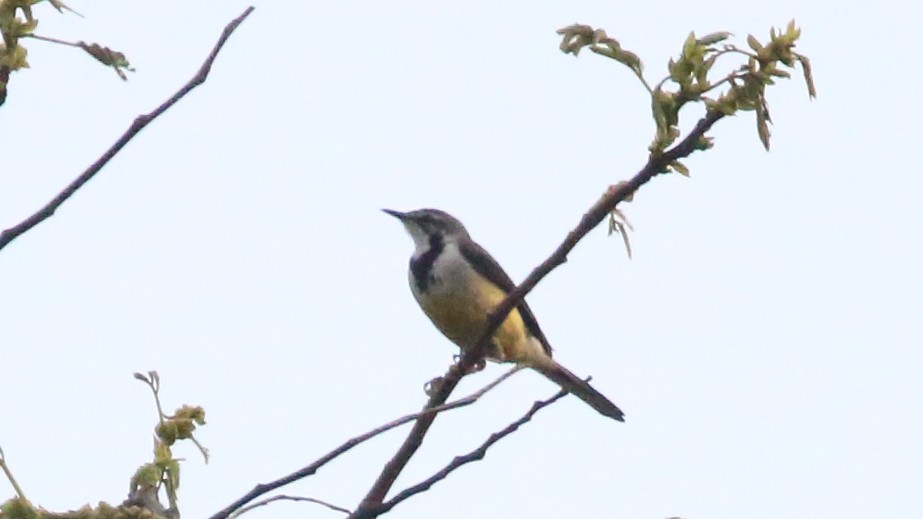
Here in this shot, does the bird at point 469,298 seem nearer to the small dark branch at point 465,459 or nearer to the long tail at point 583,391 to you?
the long tail at point 583,391

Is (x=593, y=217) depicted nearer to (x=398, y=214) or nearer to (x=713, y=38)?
(x=713, y=38)

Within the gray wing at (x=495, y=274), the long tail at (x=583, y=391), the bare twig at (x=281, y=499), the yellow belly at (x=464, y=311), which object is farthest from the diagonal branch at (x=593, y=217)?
the long tail at (x=583, y=391)

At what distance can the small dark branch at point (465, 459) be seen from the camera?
2.00m

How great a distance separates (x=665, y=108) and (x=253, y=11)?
0.92m

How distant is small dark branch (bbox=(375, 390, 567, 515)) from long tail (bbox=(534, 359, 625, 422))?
5.59 meters

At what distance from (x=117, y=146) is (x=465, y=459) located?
690 mm

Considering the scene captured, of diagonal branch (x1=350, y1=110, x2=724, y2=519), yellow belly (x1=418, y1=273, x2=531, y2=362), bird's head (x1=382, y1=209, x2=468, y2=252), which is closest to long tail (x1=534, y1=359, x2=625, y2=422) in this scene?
yellow belly (x1=418, y1=273, x2=531, y2=362)

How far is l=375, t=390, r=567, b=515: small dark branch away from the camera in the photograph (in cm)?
200

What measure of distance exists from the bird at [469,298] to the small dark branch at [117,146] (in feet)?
15.2

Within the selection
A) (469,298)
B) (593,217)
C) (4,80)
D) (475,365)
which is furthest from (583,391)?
(4,80)

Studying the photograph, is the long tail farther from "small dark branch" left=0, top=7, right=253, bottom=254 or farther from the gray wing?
"small dark branch" left=0, top=7, right=253, bottom=254

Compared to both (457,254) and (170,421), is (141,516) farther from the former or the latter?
(457,254)

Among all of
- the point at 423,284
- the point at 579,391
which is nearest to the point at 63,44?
the point at 423,284

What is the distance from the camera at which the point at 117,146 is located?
6.01 feet
